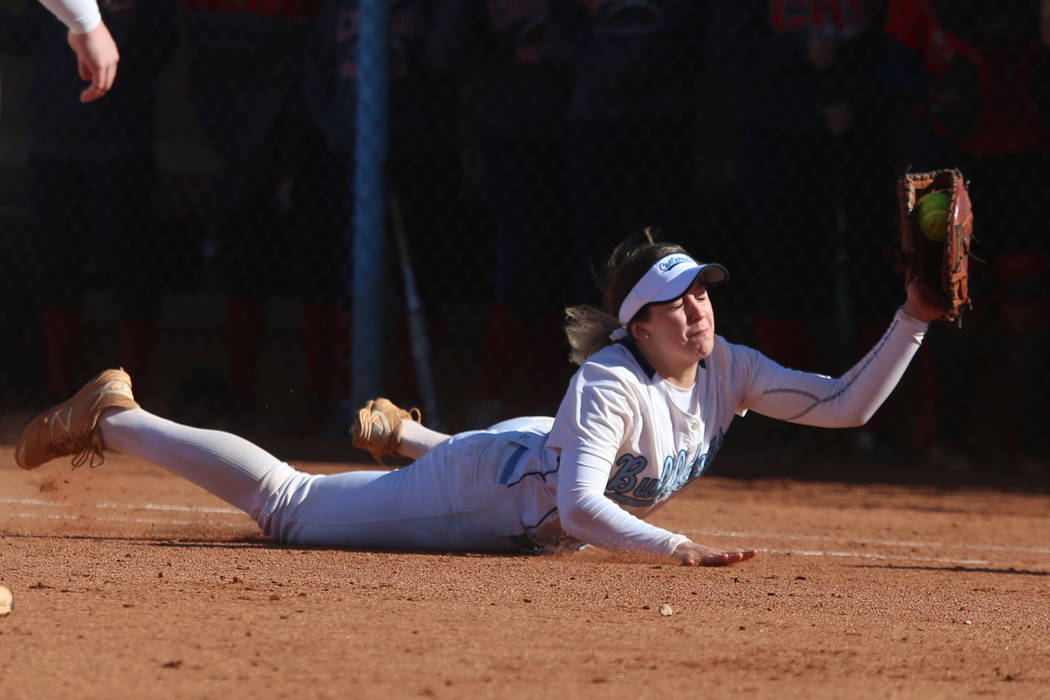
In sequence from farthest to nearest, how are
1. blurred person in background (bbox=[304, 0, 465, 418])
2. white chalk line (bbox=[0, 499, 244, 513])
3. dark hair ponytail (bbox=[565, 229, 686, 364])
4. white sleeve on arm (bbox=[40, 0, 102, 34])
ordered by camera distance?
blurred person in background (bbox=[304, 0, 465, 418]), white chalk line (bbox=[0, 499, 244, 513]), dark hair ponytail (bbox=[565, 229, 686, 364]), white sleeve on arm (bbox=[40, 0, 102, 34])

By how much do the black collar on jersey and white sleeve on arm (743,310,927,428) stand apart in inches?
7.9

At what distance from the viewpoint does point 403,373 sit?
7098mm

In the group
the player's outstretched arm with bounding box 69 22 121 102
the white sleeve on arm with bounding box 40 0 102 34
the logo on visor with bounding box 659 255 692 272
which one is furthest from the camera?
the logo on visor with bounding box 659 255 692 272

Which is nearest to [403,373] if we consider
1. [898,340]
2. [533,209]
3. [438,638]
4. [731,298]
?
[533,209]

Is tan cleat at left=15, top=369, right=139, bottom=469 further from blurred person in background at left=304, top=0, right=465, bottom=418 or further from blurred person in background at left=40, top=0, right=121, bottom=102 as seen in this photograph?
blurred person in background at left=304, top=0, right=465, bottom=418

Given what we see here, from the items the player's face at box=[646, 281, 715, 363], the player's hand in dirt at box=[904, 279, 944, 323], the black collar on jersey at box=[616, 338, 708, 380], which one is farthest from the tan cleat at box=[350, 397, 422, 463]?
the player's hand in dirt at box=[904, 279, 944, 323]

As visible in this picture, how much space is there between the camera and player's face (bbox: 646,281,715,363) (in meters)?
3.56

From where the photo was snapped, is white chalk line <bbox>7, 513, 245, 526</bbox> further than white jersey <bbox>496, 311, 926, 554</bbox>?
Yes

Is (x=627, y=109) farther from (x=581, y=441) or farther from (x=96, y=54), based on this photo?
(x=96, y=54)

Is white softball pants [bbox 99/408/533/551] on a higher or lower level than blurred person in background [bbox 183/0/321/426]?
lower

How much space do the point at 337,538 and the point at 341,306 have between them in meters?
2.75

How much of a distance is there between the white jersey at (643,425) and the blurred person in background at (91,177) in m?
3.38

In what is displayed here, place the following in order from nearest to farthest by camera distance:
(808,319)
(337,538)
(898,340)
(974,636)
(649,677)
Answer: (649,677) → (974,636) → (898,340) → (337,538) → (808,319)

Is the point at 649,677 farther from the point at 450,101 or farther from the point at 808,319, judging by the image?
the point at 450,101
